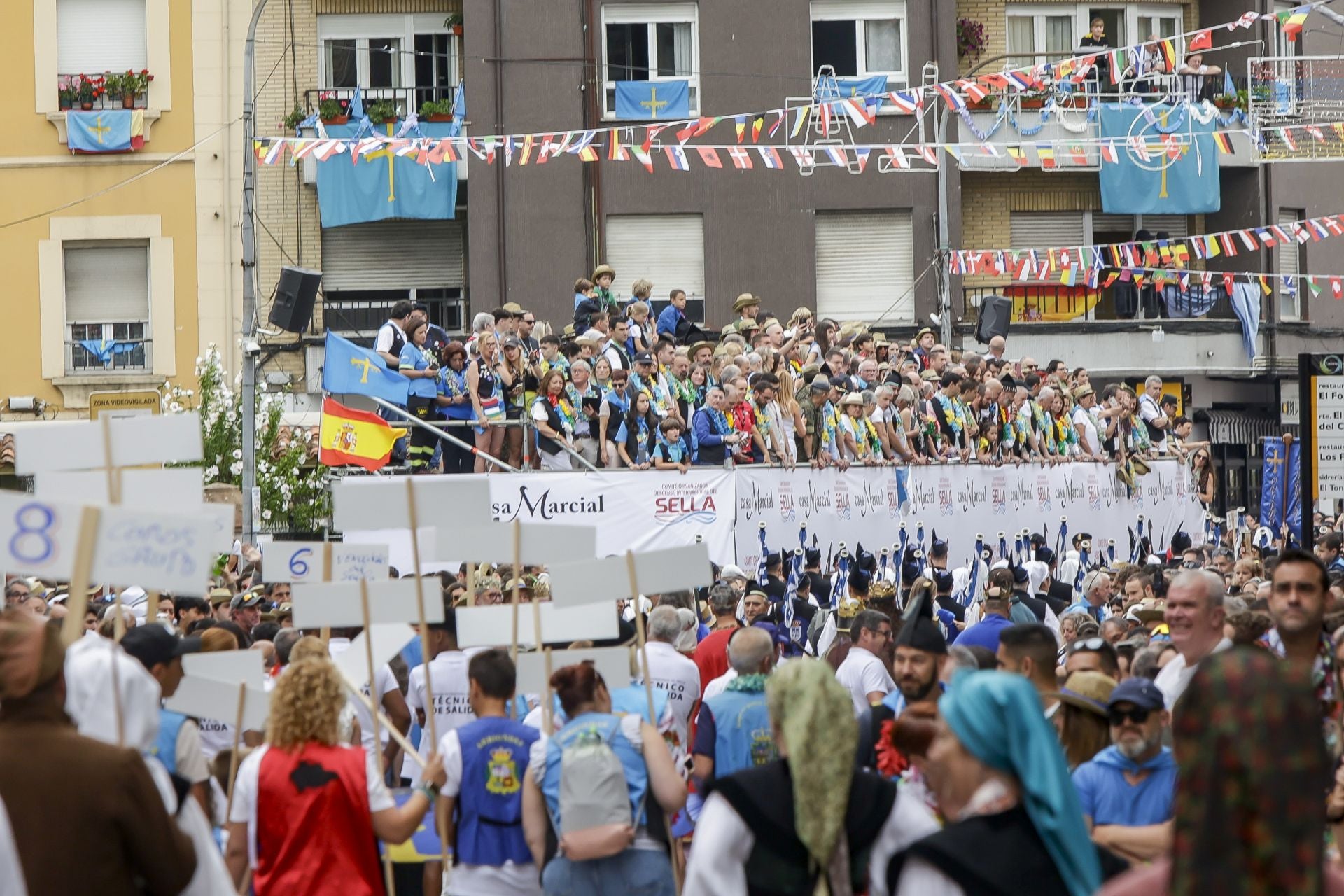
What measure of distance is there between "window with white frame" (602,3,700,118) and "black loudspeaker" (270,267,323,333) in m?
12.8

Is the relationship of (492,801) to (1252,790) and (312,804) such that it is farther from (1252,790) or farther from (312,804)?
(1252,790)

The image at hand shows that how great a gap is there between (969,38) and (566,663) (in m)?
26.8

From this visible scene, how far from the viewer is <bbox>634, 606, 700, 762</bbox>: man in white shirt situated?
9.20 m

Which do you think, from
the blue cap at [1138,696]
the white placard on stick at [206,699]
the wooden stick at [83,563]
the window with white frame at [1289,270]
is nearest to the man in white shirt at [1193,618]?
the blue cap at [1138,696]

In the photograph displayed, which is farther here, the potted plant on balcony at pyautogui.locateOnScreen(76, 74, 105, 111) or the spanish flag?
the potted plant on balcony at pyautogui.locateOnScreen(76, 74, 105, 111)

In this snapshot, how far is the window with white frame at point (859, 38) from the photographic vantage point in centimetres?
3181

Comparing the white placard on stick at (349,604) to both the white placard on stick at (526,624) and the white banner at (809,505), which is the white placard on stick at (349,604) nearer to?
the white placard on stick at (526,624)

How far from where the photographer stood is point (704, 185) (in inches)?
1232

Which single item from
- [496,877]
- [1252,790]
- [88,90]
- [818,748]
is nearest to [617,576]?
[496,877]

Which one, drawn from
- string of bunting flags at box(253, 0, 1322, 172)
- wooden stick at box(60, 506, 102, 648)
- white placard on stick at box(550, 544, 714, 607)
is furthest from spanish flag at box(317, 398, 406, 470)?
wooden stick at box(60, 506, 102, 648)

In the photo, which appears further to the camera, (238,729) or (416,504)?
(416,504)

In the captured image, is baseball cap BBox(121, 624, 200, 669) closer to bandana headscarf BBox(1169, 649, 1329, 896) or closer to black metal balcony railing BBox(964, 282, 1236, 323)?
bandana headscarf BBox(1169, 649, 1329, 896)

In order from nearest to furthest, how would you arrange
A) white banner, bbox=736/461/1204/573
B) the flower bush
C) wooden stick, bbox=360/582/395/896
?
wooden stick, bbox=360/582/395/896, white banner, bbox=736/461/1204/573, the flower bush

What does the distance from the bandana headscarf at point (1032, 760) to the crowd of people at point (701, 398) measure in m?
13.3
